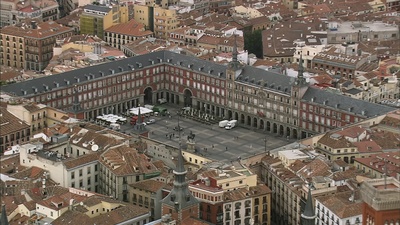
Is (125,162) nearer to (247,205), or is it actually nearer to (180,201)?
(247,205)

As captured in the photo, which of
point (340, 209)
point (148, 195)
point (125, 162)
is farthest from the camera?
point (125, 162)

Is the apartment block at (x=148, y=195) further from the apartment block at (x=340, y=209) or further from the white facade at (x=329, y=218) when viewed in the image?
the apartment block at (x=340, y=209)

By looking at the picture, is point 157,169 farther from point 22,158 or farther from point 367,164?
point 367,164

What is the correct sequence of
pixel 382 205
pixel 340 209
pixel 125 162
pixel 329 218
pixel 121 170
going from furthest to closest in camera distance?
pixel 125 162 < pixel 121 170 < pixel 329 218 < pixel 340 209 < pixel 382 205

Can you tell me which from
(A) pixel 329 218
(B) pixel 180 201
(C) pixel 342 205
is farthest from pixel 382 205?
(A) pixel 329 218

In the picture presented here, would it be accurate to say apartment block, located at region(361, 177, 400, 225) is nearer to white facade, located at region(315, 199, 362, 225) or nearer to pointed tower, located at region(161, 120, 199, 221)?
white facade, located at region(315, 199, 362, 225)

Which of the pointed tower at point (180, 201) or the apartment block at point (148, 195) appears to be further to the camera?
the apartment block at point (148, 195)

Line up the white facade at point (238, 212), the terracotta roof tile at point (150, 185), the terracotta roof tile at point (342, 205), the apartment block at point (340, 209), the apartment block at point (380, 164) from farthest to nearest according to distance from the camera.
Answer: the apartment block at point (380, 164) < the terracotta roof tile at point (150, 185) < the white facade at point (238, 212) < the terracotta roof tile at point (342, 205) < the apartment block at point (340, 209)

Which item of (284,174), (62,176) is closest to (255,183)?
(284,174)

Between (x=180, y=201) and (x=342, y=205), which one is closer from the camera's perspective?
(x=180, y=201)

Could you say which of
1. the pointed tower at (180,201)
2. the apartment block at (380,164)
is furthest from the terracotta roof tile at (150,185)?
the apartment block at (380,164)

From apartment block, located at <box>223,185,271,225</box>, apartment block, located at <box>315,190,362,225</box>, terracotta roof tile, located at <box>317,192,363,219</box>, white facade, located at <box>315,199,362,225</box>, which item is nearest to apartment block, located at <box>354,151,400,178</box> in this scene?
apartment block, located at <box>315,190,362,225</box>
